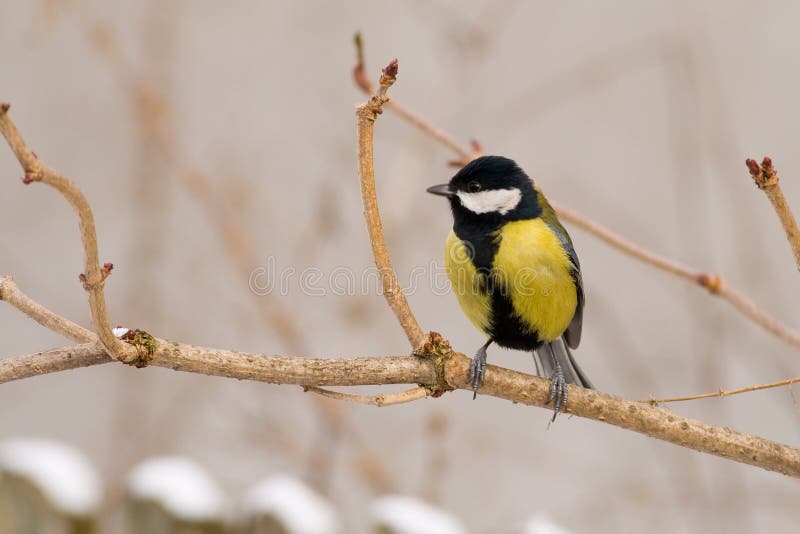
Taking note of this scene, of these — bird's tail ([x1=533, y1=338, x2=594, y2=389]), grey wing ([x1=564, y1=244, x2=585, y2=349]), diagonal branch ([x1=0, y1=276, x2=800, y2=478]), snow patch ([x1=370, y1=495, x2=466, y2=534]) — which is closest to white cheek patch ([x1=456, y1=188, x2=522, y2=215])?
grey wing ([x1=564, y1=244, x2=585, y2=349])

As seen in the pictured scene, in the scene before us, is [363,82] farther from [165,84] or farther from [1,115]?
[165,84]

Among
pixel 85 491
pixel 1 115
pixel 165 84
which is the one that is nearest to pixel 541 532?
pixel 85 491

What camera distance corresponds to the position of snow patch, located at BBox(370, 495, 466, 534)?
142 cm

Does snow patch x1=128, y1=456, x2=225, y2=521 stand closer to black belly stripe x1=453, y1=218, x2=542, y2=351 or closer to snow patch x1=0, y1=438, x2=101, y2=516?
snow patch x1=0, y1=438, x2=101, y2=516

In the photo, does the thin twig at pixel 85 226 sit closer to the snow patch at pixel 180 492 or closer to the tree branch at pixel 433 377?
the tree branch at pixel 433 377

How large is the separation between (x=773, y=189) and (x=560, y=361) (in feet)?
2.58

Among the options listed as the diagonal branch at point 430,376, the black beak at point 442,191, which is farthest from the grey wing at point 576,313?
the diagonal branch at point 430,376

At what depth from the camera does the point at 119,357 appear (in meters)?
0.85

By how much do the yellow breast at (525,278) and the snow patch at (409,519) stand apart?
350 mm

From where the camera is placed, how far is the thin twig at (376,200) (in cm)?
89

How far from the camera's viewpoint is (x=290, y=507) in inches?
57.8

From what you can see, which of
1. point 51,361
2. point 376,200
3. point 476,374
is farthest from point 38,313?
point 476,374

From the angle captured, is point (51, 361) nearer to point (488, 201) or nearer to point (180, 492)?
point (180, 492)

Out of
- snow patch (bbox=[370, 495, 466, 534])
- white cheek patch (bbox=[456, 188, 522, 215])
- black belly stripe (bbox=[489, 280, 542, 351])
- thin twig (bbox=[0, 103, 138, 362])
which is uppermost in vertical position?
white cheek patch (bbox=[456, 188, 522, 215])
